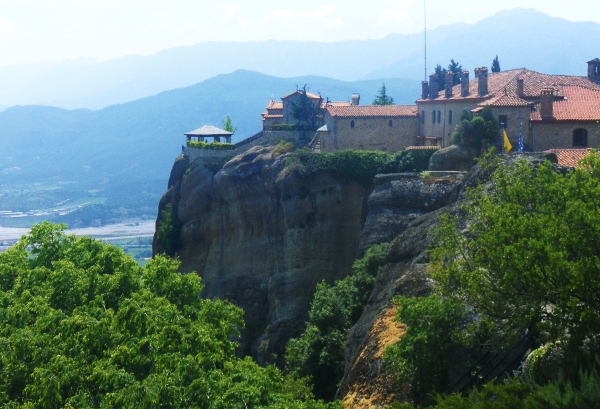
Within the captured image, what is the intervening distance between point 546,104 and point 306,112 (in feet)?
66.8

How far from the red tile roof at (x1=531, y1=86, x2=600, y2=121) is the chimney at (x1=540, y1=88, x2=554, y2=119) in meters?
0.26

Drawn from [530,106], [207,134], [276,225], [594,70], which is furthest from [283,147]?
[594,70]

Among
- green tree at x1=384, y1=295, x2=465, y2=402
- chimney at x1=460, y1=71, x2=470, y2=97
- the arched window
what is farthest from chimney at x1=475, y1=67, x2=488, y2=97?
green tree at x1=384, y1=295, x2=465, y2=402

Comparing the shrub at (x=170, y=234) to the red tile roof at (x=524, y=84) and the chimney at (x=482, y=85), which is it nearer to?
the red tile roof at (x=524, y=84)

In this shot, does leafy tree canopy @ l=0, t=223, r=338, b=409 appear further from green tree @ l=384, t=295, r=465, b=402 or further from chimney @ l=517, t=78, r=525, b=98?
chimney @ l=517, t=78, r=525, b=98

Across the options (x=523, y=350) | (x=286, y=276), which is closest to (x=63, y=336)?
(x=523, y=350)

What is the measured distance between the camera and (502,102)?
48.8 metres

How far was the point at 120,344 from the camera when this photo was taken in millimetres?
23812

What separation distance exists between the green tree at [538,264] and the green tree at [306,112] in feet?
130

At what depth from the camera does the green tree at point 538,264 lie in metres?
19.6

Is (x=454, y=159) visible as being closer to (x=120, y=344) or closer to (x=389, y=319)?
(x=389, y=319)

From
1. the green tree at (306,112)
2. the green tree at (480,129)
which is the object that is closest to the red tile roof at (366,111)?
the green tree at (306,112)

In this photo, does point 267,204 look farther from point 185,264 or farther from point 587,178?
point 587,178

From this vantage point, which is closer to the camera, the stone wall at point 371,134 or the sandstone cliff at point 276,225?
Result: the sandstone cliff at point 276,225
